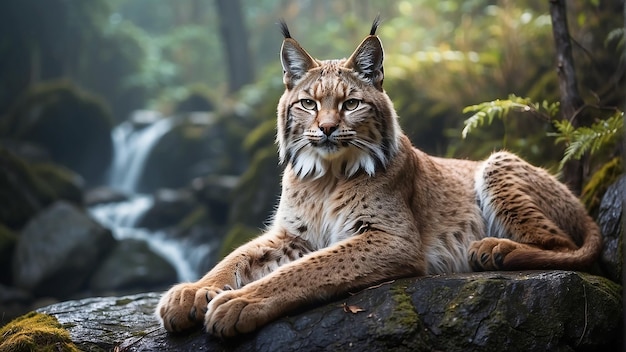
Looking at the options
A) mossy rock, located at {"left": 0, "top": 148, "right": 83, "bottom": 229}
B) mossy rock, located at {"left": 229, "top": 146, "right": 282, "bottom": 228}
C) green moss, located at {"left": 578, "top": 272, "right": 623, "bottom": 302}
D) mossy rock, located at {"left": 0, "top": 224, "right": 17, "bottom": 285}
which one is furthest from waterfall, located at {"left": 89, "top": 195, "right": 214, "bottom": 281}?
green moss, located at {"left": 578, "top": 272, "right": 623, "bottom": 302}

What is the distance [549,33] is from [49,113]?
42.8 feet

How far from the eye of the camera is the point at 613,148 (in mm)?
6512

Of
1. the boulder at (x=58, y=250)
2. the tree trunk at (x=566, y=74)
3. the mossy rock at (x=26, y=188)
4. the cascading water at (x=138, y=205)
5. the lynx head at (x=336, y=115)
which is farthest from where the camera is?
the cascading water at (x=138, y=205)

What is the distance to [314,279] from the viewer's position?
13.8ft

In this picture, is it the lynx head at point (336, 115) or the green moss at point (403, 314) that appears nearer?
the green moss at point (403, 314)

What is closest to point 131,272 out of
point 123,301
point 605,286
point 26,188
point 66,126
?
point 26,188

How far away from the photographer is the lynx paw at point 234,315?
392 cm

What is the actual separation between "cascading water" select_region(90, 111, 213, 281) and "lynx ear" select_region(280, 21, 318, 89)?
851 cm

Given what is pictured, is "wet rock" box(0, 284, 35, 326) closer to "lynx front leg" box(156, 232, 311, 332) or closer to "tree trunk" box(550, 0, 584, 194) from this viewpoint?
"lynx front leg" box(156, 232, 311, 332)

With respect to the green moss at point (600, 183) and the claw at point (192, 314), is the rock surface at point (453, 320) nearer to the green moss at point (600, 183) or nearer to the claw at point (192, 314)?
the claw at point (192, 314)

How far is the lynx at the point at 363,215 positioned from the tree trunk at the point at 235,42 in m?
19.1

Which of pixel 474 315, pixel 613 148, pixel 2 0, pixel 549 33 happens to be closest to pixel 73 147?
pixel 2 0

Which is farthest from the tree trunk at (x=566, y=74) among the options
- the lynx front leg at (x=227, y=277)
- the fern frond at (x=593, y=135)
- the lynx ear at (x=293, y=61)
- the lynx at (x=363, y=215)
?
the lynx front leg at (x=227, y=277)

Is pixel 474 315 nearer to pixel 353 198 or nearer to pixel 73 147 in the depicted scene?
pixel 353 198
